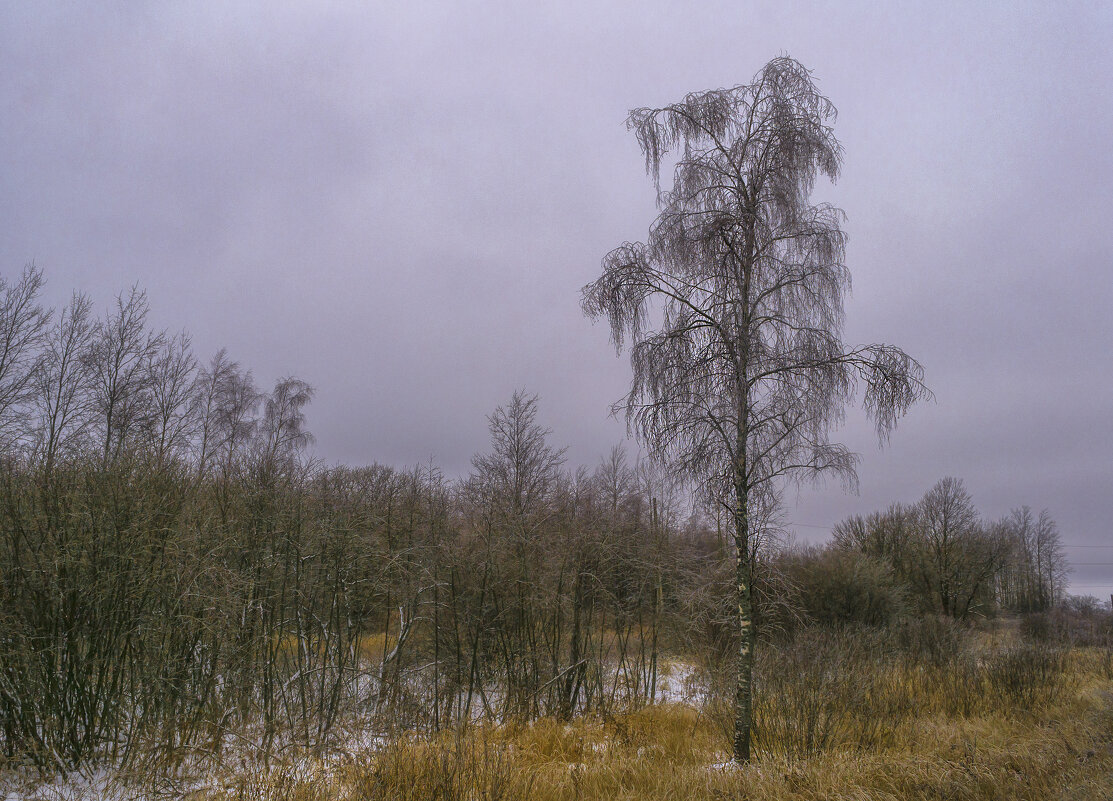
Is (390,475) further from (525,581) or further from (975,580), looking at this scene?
(975,580)

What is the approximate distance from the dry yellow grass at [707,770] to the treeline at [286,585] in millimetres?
1480

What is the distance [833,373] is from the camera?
7766 millimetres

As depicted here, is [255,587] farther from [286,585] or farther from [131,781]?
[131,781]

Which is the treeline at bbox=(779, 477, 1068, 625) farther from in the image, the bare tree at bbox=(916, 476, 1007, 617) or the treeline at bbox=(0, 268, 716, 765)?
the treeline at bbox=(0, 268, 716, 765)

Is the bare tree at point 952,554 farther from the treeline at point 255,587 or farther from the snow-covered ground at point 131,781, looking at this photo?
the snow-covered ground at point 131,781

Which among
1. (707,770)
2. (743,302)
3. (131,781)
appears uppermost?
(743,302)

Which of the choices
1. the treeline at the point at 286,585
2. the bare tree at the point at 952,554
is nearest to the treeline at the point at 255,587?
the treeline at the point at 286,585

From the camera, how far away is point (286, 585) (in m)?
12.1

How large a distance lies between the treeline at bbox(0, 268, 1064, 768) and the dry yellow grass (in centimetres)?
148

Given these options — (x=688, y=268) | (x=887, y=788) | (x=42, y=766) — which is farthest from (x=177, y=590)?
(x=887, y=788)

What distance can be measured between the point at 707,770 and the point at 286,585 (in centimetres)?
845

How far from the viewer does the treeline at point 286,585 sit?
859 centimetres

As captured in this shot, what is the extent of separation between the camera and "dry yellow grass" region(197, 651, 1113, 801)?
6293 millimetres

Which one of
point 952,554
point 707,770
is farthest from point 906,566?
point 707,770
